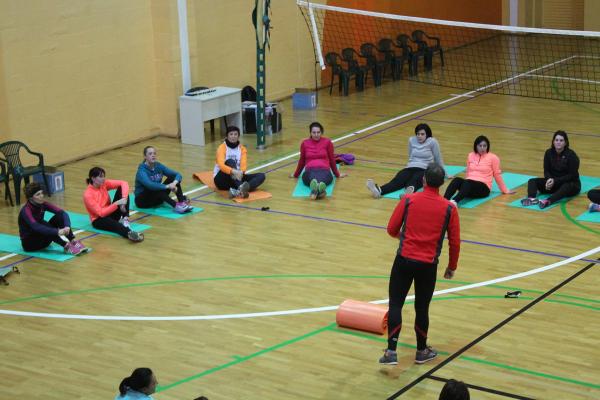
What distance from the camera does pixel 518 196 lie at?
12.2m

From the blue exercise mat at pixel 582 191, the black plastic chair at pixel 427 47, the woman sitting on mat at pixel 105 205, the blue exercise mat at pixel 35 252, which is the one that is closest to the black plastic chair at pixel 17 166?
the blue exercise mat at pixel 35 252

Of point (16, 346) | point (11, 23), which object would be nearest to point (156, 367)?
point (16, 346)

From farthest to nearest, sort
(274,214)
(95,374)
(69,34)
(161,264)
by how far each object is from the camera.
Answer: (69,34)
(274,214)
(161,264)
(95,374)

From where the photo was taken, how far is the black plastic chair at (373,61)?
1989 cm

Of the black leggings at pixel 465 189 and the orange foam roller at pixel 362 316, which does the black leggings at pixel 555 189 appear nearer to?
the black leggings at pixel 465 189

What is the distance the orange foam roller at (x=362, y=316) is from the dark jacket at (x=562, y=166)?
14.5 feet

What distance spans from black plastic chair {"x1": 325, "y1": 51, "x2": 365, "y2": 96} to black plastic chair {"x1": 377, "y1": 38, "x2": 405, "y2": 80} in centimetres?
110

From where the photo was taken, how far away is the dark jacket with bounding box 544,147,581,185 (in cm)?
1180

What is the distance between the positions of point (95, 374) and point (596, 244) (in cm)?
561

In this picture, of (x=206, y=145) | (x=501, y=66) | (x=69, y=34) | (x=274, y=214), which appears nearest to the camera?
(x=274, y=214)

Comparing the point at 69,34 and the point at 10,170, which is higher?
the point at 69,34

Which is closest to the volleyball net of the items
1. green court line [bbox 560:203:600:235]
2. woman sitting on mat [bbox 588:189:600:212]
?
green court line [bbox 560:203:600:235]

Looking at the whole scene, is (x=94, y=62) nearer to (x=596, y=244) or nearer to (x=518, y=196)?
(x=518, y=196)

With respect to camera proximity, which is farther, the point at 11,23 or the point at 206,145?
the point at 206,145
